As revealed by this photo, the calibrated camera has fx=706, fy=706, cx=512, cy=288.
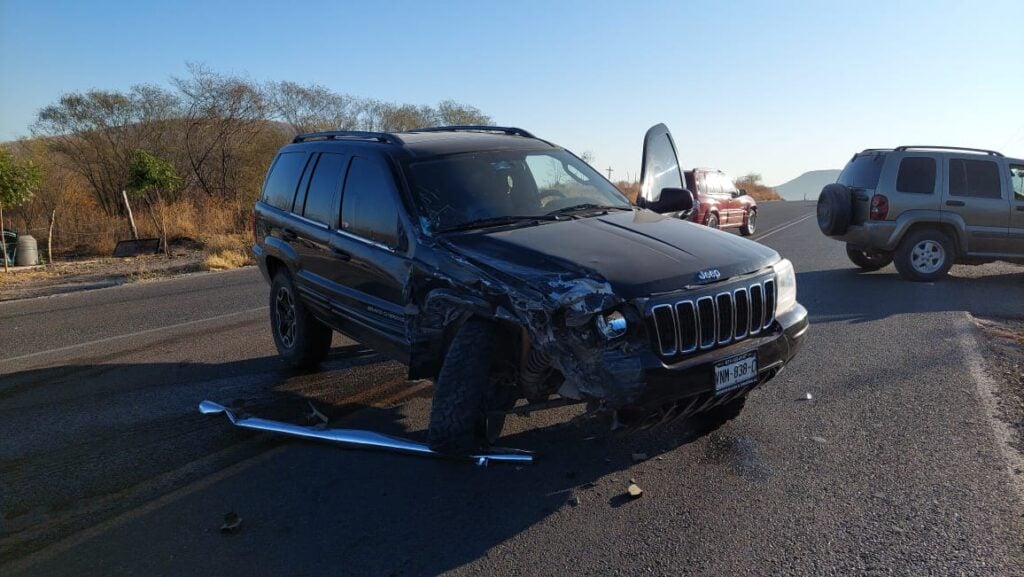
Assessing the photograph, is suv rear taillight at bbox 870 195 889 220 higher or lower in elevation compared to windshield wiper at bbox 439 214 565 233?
lower

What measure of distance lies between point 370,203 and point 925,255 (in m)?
9.42

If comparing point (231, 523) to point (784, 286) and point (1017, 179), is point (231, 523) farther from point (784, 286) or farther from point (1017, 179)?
point (1017, 179)

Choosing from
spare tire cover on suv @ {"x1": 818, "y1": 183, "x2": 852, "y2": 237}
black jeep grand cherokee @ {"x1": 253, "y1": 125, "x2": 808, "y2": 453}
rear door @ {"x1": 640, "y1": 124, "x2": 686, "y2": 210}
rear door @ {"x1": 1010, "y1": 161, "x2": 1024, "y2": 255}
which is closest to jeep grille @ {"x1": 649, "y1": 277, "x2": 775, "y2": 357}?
black jeep grand cherokee @ {"x1": 253, "y1": 125, "x2": 808, "y2": 453}

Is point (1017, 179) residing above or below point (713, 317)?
above

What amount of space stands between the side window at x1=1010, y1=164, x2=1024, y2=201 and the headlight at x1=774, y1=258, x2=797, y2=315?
855cm

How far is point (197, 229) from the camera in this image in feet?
73.4

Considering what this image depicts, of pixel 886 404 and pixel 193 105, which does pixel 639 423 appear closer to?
pixel 886 404

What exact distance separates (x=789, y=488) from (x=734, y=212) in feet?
51.2

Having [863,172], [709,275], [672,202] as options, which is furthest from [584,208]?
[863,172]

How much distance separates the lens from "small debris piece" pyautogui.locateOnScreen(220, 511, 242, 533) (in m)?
3.51

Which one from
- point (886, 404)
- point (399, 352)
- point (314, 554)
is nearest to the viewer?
point (314, 554)

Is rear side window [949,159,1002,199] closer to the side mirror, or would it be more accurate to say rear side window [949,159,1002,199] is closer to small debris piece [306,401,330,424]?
the side mirror

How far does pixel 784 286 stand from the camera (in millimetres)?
4316

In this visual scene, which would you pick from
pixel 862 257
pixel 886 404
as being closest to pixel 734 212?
pixel 862 257
